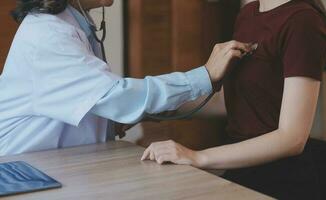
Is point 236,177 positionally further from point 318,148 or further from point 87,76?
point 87,76

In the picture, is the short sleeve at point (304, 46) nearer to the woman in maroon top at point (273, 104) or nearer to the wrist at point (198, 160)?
the woman in maroon top at point (273, 104)

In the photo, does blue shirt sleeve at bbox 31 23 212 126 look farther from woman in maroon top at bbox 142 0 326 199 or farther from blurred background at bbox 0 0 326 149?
blurred background at bbox 0 0 326 149

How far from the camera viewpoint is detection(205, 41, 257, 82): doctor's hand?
1296 millimetres

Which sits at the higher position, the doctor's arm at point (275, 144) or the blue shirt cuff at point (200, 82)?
the blue shirt cuff at point (200, 82)

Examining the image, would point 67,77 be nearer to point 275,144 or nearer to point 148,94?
point 148,94

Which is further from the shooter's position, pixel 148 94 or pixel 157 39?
pixel 157 39

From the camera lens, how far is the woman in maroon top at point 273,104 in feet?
3.93

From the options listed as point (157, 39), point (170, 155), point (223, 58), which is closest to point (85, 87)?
point (170, 155)

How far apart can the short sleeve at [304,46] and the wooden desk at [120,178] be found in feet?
1.26

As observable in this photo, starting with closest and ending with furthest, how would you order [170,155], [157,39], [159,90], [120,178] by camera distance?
[120,178] → [170,155] → [159,90] → [157,39]

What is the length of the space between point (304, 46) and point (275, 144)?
0.88ft

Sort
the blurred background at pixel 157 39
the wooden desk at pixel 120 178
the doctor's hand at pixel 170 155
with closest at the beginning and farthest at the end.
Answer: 1. the wooden desk at pixel 120 178
2. the doctor's hand at pixel 170 155
3. the blurred background at pixel 157 39

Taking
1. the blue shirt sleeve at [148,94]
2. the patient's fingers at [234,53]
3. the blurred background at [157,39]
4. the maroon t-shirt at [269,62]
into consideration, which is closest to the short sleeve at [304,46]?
the maroon t-shirt at [269,62]

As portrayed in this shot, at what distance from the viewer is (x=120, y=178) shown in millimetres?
1044
